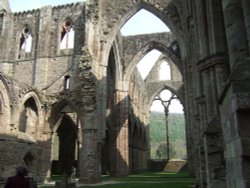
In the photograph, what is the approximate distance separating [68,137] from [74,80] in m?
6.22

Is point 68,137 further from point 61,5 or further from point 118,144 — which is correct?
point 61,5

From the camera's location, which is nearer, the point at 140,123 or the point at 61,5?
the point at 61,5

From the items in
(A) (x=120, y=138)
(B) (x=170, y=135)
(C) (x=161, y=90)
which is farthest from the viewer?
(B) (x=170, y=135)

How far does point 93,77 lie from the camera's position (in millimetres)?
16047

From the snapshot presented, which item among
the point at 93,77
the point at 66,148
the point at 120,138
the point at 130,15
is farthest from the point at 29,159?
the point at 130,15

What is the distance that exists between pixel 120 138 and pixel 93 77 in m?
6.40

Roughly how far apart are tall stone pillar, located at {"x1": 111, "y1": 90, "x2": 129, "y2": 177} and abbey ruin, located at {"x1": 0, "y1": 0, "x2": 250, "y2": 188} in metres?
0.07

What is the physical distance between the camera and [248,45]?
431 centimetres

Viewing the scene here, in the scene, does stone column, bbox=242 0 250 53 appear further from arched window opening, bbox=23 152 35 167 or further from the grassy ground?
arched window opening, bbox=23 152 35 167

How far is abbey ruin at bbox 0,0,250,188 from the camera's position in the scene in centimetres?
644

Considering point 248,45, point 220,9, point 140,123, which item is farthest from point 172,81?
point 248,45

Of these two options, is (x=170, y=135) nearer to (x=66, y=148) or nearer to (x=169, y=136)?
(x=169, y=136)

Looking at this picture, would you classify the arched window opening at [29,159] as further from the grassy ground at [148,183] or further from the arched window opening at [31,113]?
the grassy ground at [148,183]

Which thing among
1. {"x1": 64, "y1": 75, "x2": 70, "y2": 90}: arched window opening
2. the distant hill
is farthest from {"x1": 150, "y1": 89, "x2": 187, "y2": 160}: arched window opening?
{"x1": 64, "y1": 75, "x2": 70, "y2": 90}: arched window opening
